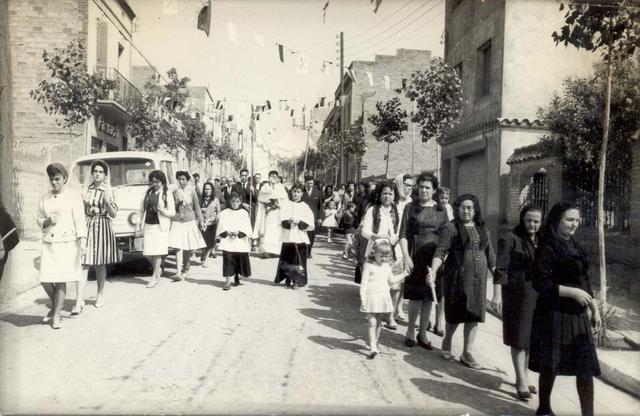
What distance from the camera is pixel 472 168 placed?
1664 cm

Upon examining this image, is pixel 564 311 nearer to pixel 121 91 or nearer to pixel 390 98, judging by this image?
pixel 121 91

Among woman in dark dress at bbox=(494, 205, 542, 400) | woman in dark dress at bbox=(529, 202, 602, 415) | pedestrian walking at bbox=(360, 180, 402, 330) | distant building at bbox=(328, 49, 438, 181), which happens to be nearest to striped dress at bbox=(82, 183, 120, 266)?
pedestrian walking at bbox=(360, 180, 402, 330)

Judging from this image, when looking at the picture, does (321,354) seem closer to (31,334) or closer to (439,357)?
(439,357)

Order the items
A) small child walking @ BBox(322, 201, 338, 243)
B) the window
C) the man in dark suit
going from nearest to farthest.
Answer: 1. the man in dark suit
2. the window
3. small child walking @ BBox(322, 201, 338, 243)

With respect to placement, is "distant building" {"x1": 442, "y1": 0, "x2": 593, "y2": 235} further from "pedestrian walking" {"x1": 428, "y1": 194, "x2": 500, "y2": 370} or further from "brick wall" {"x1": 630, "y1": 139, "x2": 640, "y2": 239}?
"pedestrian walking" {"x1": 428, "y1": 194, "x2": 500, "y2": 370}

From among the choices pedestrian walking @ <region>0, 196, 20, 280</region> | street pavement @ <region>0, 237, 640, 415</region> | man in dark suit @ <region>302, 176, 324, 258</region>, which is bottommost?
street pavement @ <region>0, 237, 640, 415</region>

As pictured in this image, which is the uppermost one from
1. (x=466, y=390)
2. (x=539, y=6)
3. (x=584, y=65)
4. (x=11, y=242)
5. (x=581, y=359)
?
(x=539, y=6)

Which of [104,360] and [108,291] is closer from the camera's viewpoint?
[104,360]

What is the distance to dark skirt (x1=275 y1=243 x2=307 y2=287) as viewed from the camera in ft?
29.9

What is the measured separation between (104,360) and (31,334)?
136cm

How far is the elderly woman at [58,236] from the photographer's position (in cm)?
604

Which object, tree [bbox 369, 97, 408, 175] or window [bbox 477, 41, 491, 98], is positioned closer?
window [bbox 477, 41, 491, 98]

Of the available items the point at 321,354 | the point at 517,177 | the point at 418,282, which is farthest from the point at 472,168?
the point at 321,354

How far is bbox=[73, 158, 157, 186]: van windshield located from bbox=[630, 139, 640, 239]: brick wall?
8.51 metres
